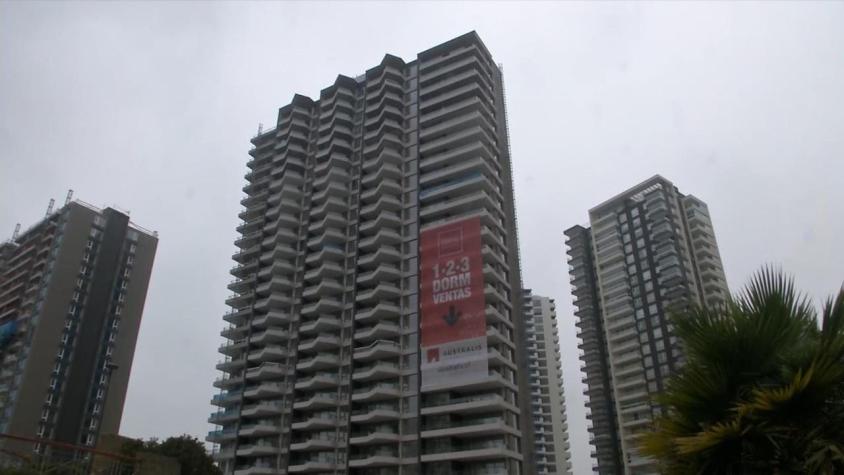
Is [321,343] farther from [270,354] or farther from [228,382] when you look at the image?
[228,382]

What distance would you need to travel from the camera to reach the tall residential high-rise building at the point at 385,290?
54.6m

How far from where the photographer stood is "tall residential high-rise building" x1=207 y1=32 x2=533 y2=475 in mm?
54594

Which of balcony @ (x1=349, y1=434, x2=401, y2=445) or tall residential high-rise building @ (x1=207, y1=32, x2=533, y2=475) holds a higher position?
tall residential high-rise building @ (x1=207, y1=32, x2=533, y2=475)

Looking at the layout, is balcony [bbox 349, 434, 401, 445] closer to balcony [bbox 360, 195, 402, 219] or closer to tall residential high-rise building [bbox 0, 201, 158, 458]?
balcony [bbox 360, 195, 402, 219]

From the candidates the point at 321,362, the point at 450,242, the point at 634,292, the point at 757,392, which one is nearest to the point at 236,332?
the point at 321,362

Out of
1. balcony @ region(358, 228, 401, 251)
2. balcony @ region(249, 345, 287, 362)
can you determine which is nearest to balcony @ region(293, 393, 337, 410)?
balcony @ region(249, 345, 287, 362)

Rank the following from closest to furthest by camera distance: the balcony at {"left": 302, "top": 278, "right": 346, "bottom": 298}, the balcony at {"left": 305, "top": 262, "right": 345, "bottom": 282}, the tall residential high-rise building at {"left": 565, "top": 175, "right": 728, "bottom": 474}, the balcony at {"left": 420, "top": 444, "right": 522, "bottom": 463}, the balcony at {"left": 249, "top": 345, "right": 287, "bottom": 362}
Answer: the balcony at {"left": 420, "top": 444, "right": 522, "bottom": 463}
the balcony at {"left": 302, "top": 278, "right": 346, "bottom": 298}
the balcony at {"left": 249, "top": 345, "right": 287, "bottom": 362}
the balcony at {"left": 305, "top": 262, "right": 345, "bottom": 282}
the tall residential high-rise building at {"left": 565, "top": 175, "right": 728, "bottom": 474}

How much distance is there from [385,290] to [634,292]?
4604cm

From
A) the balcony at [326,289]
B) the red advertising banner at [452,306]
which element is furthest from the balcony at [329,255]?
the red advertising banner at [452,306]

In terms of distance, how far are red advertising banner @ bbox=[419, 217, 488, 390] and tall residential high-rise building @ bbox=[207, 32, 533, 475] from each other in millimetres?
132

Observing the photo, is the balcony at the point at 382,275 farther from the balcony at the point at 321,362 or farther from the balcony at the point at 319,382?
the balcony at the point at 319,382

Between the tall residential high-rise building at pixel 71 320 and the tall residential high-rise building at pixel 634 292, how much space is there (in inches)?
2704

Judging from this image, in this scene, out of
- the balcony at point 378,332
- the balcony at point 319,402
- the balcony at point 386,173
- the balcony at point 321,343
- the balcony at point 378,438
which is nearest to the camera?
the balcony at point 378,438

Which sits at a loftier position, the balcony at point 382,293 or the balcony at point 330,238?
the balcony at point 330,238
